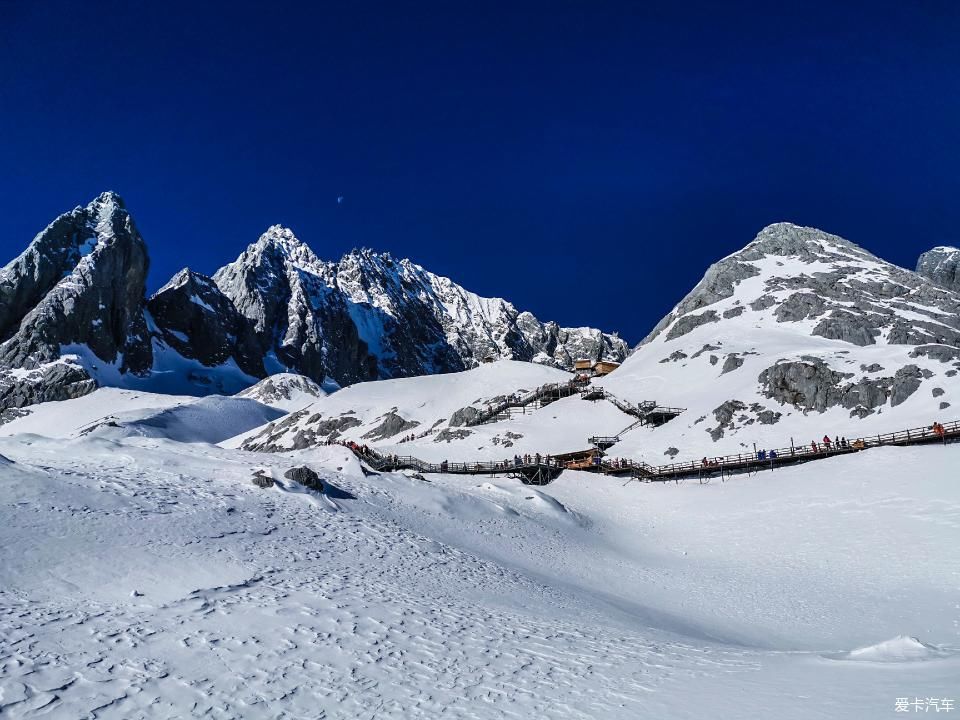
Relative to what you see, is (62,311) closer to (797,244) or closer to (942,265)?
(797,244)

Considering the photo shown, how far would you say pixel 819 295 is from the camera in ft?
334

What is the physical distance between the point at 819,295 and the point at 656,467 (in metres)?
66.6

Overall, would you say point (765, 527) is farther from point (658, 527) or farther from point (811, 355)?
point (811, 355)

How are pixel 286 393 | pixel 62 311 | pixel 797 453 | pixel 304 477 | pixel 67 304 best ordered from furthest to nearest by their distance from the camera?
pixel 67 304 < pixel 62 311 < pixel 286 393 < pixel 797 453 < pixel 304 477

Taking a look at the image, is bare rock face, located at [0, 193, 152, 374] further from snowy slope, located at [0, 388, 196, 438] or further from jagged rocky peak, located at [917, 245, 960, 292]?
jagged rocky peak, located at [917, 245, 960, 292]

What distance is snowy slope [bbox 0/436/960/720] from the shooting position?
11297 mm

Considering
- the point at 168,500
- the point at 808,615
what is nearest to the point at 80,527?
the point at 168,500

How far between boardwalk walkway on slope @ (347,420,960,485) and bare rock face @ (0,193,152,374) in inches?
5990

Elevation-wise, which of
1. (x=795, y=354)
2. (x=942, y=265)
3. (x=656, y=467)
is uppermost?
(x=942, y=265)

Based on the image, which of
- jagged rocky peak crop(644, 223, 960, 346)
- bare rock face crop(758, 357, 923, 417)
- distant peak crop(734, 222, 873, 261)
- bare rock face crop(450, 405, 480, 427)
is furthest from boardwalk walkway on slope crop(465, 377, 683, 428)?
distant peak crop(734, 222, 873, 261)

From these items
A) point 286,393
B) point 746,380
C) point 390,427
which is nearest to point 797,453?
point 746,380

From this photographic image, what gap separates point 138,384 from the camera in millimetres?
185375

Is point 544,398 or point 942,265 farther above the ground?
point 942,265

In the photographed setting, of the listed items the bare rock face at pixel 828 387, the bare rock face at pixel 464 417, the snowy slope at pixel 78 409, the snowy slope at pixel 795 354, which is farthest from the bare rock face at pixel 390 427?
the snowy slope at pixel 78 409
